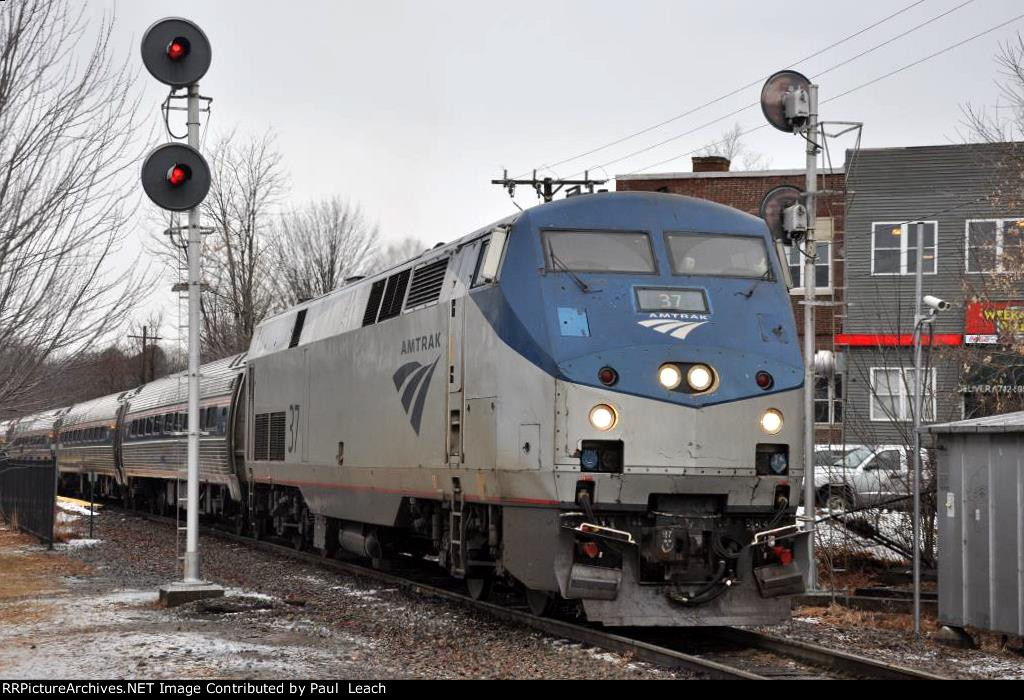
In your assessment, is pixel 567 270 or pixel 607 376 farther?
pixel 567 270

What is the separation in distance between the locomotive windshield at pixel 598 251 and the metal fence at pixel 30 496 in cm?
1294

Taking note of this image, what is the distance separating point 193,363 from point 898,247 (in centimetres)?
2339

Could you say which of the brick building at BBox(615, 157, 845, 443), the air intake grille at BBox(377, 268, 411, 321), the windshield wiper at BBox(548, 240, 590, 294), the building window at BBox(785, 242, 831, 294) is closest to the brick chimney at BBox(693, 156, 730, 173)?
the brick building at BBox(615, 157, 845, 443)

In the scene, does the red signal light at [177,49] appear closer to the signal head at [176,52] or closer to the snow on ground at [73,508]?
the signal head at [176,52]

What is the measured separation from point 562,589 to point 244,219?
4749 cm

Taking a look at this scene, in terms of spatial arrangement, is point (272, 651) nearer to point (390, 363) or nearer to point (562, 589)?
point (562, 589)

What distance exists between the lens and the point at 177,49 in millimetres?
13570

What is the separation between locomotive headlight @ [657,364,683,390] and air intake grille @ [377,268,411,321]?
15.5 ft

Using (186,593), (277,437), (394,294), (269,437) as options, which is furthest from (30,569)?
(394,294)

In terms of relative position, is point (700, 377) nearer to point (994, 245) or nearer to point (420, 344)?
point (420, 344)

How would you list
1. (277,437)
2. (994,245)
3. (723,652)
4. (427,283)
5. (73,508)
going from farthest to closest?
(73,508) → (994,245) → (277,437) → (427,283) → (723,652)

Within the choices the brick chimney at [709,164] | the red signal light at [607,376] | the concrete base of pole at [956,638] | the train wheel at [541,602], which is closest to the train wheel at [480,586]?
the train wheel at [541,602]

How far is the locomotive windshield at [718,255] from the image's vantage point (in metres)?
11.0
